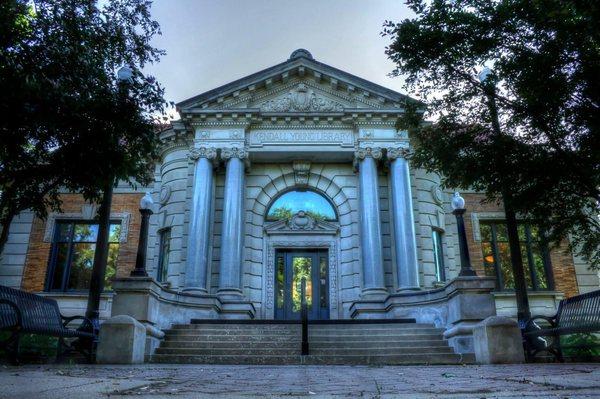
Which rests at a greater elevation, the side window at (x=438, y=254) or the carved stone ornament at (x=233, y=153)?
the carved stone ornament at (x=233, y=153)

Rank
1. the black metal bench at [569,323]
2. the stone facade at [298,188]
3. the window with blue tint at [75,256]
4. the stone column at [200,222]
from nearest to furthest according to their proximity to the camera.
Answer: the black metal bench at [569,323], the stone column at [200,222], the stone facade at [298,188], the window with blue tint at [75,256]

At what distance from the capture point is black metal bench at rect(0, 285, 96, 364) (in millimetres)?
7535

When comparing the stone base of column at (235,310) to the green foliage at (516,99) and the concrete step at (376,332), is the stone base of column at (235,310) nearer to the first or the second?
the concrete step at (376,332)

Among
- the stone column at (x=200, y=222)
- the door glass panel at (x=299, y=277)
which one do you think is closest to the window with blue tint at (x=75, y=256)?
the stone column at (x=200, y=222)

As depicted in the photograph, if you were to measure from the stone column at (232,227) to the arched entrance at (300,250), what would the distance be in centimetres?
155

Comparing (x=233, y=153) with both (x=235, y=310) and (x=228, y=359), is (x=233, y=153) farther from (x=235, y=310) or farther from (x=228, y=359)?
(x=228, y=359)

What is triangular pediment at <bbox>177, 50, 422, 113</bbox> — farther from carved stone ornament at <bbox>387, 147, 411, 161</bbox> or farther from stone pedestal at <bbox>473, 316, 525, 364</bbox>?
stone pedestal at <bbox>473, 316, 525, 364</bbox>

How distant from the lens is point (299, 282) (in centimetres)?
1859

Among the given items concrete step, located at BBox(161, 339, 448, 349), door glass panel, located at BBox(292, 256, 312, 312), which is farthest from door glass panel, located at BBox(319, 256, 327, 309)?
concrete step, located at BBox(161, 339, 448, 349)

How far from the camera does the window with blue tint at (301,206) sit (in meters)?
19.5

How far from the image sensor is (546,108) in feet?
32.3

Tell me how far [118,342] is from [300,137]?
445 inches

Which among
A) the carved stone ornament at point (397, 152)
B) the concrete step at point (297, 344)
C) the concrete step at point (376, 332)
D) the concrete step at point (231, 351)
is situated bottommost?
the concrete step at point (231, 351)

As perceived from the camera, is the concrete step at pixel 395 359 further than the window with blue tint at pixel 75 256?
No
